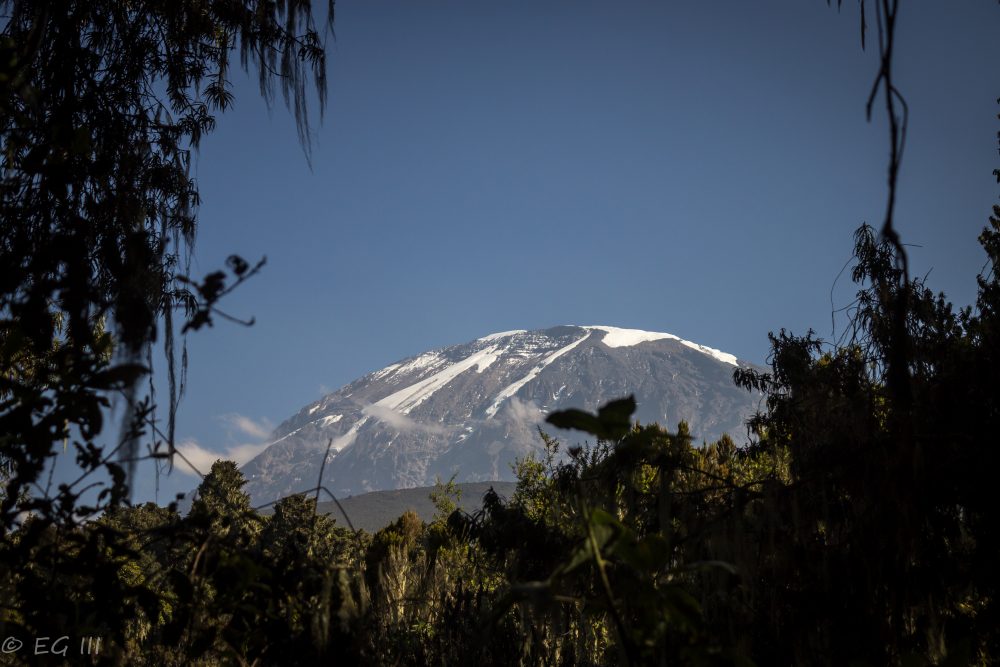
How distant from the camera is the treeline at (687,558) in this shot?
1.11 meters

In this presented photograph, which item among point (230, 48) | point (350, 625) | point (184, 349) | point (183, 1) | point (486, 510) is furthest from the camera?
point (486, 510)

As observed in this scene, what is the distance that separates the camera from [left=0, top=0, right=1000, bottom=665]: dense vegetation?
1.48m

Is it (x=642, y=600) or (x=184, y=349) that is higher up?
(x=184, y=349)

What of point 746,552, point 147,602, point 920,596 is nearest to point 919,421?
point 920,596

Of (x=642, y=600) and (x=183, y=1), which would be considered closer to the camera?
(x=642, y=600)

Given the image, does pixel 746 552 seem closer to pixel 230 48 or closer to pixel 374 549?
pixel 230 48

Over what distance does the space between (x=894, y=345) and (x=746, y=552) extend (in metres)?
1.31

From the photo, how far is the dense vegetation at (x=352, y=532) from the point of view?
148 centimetres

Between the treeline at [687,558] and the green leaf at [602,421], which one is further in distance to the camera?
the treeline at [687,558]

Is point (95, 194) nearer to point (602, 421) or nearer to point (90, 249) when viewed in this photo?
point (90, 249)

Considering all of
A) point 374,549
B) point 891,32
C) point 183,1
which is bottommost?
point 374,549

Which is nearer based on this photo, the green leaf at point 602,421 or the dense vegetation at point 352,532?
the green leaf at point 602,421

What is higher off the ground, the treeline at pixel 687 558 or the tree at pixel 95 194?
the tree at pixel 95 194

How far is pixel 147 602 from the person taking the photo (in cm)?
171
